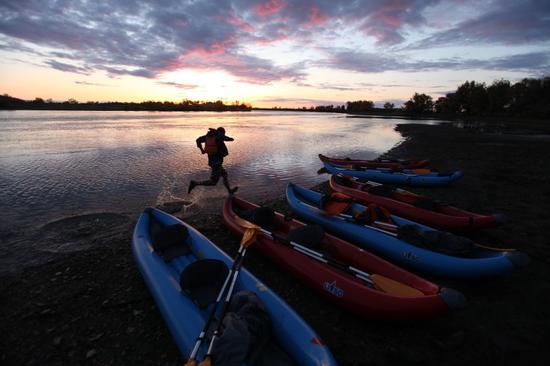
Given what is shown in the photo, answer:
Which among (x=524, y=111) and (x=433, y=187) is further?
(x=524, y=111)

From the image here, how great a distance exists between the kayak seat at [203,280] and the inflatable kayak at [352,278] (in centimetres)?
133

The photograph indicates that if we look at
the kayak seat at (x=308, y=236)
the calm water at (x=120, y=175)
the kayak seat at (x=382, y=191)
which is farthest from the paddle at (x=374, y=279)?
the calm water at (x=120, y=175)

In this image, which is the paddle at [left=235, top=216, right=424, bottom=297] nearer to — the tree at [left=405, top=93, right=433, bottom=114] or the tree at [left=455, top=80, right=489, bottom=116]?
the tree at [left=455, top=80, right=489, bottom=116]

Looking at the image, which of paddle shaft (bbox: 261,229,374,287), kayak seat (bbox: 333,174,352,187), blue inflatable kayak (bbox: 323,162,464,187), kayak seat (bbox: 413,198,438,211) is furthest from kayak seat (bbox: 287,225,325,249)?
blue inflatable kayak (bbox: 323,162,464,187)

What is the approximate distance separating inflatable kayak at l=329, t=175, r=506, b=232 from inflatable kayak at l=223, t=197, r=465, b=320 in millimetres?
3038

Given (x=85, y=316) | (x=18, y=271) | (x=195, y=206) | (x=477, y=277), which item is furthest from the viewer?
(x=195, y=206)

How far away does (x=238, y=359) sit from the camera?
2783mm

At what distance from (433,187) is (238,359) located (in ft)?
35.9

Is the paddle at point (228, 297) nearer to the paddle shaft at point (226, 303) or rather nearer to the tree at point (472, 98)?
the paddle shaft at point (226, 303)

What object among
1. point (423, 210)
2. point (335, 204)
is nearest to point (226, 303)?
point (335, 204)

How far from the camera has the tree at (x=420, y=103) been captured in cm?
11144

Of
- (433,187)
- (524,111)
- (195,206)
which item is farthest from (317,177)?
(524,111)

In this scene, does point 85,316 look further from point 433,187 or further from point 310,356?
point 433,187

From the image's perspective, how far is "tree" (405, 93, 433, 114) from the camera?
366ft
